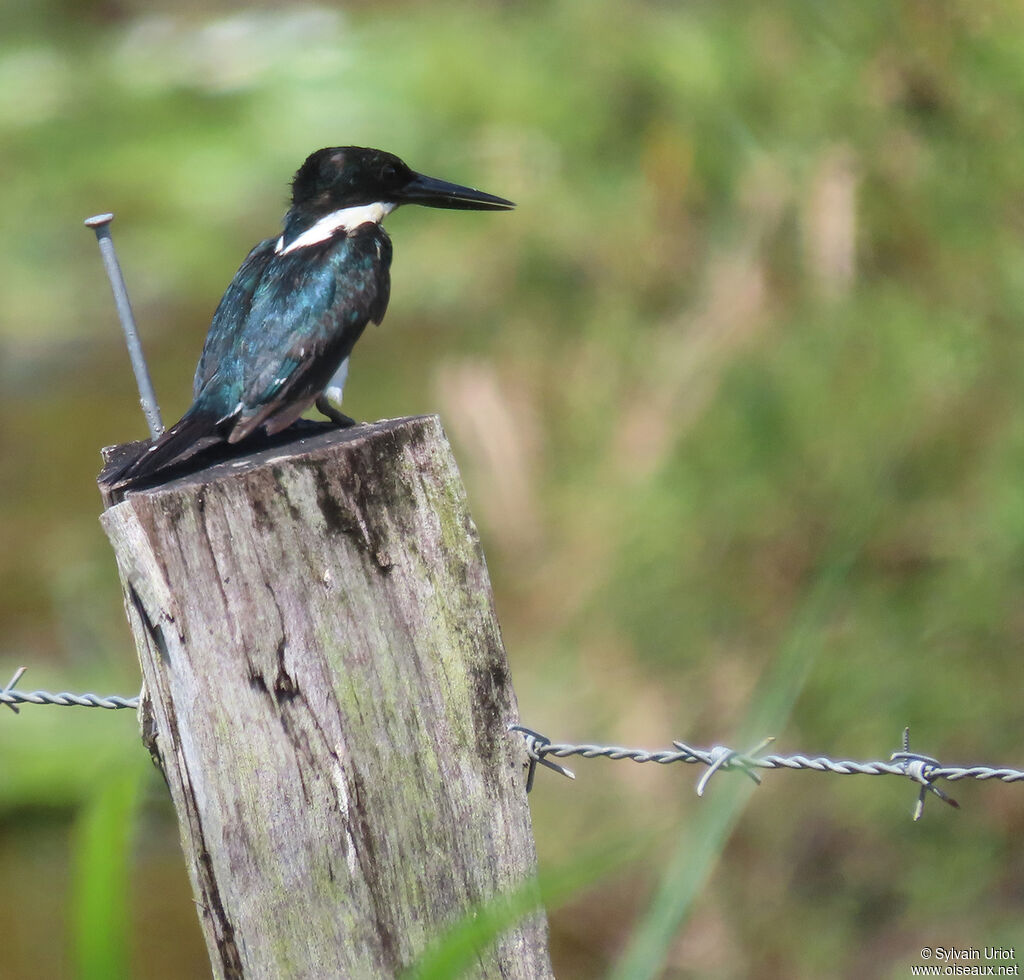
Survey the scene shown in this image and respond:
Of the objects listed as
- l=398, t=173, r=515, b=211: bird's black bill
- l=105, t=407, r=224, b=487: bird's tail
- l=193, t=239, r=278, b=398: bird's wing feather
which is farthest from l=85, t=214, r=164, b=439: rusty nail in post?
l=398, t=173, r=515, b=211: bird's black bill

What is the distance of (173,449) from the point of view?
196 centimetres

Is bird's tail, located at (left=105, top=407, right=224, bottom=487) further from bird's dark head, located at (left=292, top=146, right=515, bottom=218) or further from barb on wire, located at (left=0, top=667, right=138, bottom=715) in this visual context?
bird's dark head, located at (left=292, top=146, right=515, bottom=218)

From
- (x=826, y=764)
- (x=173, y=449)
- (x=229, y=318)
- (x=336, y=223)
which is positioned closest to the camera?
(x=826, y=764)

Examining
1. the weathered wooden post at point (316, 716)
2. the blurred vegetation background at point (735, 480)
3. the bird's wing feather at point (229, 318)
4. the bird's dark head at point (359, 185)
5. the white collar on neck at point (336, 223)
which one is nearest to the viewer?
the weathered wooden post at point (316, 716)

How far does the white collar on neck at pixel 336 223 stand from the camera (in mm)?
2613

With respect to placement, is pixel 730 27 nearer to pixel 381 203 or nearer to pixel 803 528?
pixel 803 528

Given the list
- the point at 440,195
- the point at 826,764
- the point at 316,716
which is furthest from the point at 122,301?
the point at 826,764

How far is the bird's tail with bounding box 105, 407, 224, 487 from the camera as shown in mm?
1857

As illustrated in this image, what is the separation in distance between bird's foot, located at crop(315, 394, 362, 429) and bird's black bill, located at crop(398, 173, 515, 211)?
1.83 ft

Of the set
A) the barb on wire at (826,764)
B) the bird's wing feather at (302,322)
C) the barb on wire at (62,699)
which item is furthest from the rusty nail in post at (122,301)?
the barb on wire at (826,764)

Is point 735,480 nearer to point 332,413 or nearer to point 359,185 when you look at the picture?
point 359,185

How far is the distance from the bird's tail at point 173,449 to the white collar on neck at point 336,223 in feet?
1.95

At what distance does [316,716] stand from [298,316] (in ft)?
3.46

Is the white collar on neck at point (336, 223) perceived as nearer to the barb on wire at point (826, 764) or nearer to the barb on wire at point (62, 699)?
the barb on wire at point (62, 699)
